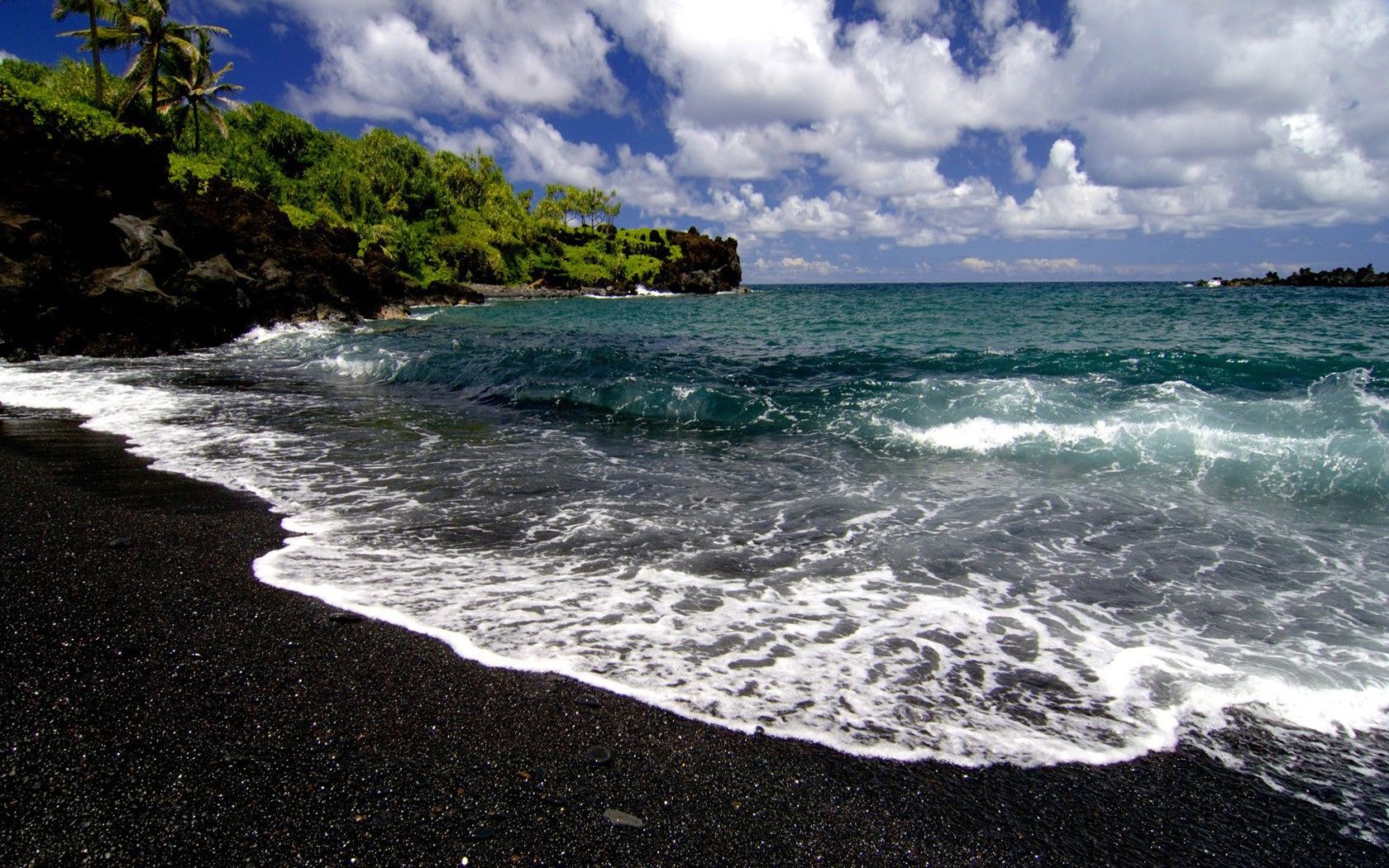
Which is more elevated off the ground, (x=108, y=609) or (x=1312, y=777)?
(x=108, y=609)

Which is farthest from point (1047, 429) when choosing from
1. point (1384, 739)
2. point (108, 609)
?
point (108, 609)

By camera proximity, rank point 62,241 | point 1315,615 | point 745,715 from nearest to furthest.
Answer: point 745,715 < point 1315,615 < point 62,241

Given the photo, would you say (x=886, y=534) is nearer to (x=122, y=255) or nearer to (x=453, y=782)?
(x=453, y=782)

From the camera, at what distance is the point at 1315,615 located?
5207mm

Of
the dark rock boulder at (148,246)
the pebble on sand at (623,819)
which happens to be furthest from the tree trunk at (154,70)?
the pebble on sand at (623,819)

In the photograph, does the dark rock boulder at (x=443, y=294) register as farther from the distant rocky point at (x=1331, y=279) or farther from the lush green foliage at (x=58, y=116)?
the distant rocky point at (x=1331, y=279)

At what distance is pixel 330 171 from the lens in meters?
69.6

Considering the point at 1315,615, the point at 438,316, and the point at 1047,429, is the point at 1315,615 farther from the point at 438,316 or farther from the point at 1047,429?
the point at 438,316

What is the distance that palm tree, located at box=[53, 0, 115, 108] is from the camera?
3456cm

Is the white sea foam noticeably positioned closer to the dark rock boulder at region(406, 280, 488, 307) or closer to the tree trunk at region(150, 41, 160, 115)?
the tree trunk at region(150, 41, 160, 115)

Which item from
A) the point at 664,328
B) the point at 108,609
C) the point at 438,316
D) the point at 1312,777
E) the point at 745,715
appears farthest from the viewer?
the point at 438,316

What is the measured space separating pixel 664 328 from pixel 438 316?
16.8 m

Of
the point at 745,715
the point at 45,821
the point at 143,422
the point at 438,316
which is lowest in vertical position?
the point at 745,715

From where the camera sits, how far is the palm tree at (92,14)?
34.6 metres
